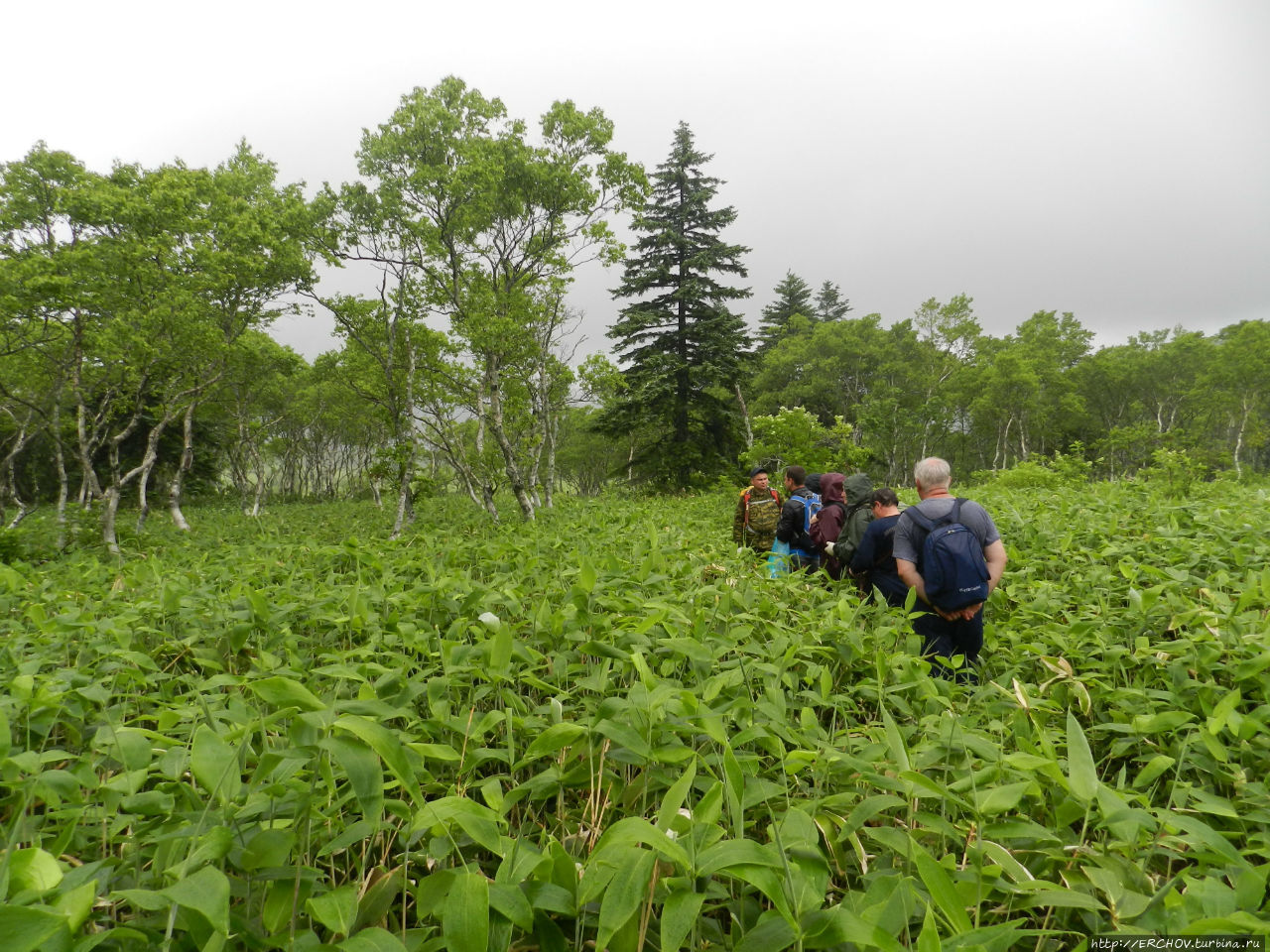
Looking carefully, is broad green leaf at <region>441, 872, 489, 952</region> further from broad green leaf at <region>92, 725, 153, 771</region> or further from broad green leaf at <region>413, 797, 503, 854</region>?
broad green leaf at <region>92, 725, 153, 771</region>

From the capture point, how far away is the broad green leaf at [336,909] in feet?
3.30

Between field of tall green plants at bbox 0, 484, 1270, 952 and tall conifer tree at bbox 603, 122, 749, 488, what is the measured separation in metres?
18.6

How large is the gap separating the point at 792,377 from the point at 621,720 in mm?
37018

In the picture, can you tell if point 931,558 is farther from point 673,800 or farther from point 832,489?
point 673,800

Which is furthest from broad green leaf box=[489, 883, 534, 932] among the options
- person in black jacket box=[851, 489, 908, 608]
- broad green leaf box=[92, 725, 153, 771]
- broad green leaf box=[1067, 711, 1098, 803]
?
person in black jacket box=[851, 489, 908, 608]

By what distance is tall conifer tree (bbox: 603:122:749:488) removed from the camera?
21.8 m

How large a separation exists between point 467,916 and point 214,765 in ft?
2.29

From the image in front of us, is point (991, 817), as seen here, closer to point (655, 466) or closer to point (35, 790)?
point (35, 790)

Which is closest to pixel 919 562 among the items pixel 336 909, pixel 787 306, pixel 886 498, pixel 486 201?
pixel 886 498

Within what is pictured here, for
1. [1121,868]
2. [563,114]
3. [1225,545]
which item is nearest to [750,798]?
[1121,868]

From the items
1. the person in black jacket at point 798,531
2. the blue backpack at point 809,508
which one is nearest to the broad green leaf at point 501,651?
the person in black jacket at point 798,531

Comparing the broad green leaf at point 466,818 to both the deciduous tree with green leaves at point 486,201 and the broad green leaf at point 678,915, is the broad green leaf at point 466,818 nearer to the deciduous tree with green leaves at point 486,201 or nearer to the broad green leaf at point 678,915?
the broad green leaf at point 678,915

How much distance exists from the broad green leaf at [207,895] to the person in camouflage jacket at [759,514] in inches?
239

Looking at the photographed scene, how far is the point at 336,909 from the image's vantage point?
104cm
